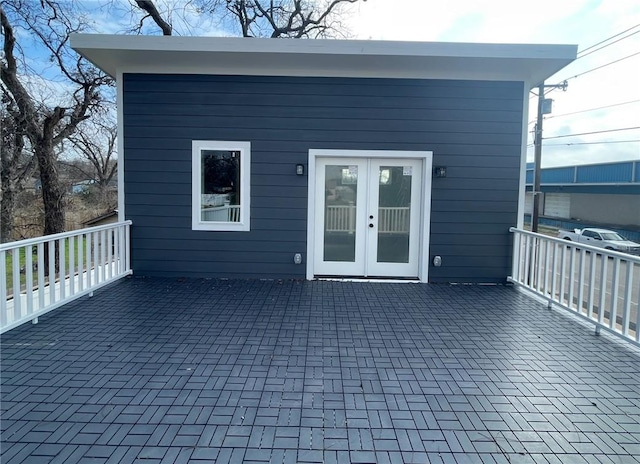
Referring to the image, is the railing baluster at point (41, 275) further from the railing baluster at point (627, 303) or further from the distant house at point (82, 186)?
the distant house at point (82, 186)

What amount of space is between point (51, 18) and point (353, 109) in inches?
355

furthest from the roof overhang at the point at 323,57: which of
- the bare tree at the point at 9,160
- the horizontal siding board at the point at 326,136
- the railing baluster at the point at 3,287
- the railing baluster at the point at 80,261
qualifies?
the bare tree at the point at 9,160

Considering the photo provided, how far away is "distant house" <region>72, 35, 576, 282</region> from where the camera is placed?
5645mm

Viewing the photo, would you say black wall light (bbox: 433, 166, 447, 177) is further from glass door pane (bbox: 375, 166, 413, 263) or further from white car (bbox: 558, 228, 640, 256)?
white car (bbox: 558, 228, 640, 256)

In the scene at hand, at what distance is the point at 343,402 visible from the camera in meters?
2.51

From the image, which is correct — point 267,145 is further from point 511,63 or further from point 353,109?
point 511,63

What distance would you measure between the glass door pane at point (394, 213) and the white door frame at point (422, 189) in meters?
0.20

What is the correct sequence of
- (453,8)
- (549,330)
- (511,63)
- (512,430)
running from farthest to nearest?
(453,8) < (511,63) < (549,330) < (512,430)

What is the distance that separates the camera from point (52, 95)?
35.6ft

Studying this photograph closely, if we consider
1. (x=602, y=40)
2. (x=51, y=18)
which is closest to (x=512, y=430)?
(x=51, y=18)

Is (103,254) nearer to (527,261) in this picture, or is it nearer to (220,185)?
(220,185)

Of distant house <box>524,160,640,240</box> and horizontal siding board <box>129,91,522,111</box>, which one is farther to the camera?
distant house <box>524,160,640,240</box>

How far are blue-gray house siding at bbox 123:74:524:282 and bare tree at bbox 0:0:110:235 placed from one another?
6.67 metres

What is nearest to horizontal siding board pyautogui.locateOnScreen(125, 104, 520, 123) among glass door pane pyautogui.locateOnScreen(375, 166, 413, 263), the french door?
the french door
